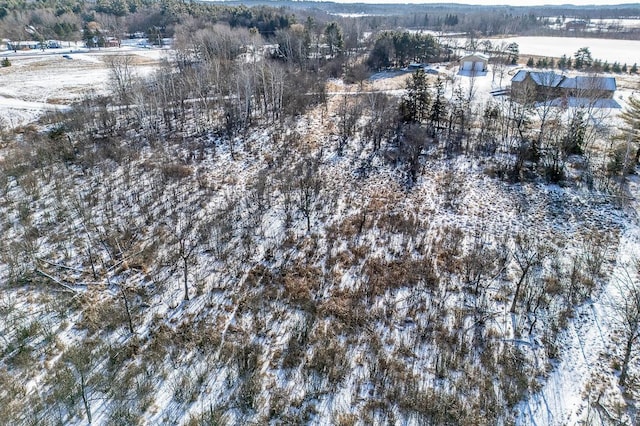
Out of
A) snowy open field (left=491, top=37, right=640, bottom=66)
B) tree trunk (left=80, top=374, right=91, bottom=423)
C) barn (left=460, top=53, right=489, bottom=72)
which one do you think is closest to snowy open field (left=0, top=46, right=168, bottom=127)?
tree trunk (left=80, top=374, right=91, bottom=423)

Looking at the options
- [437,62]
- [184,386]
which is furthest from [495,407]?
[437,62]

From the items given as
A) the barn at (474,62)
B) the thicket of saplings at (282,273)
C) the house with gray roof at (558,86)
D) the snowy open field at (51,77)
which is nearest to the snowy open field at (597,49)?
the barn at (474,62)

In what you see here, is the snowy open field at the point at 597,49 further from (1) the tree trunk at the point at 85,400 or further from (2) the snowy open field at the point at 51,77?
(1) the tree trunk at the point at 85,400

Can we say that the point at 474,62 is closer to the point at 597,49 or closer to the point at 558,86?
the point at 558,86

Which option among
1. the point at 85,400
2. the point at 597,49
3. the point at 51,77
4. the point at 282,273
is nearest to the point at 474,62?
the point at 597,49

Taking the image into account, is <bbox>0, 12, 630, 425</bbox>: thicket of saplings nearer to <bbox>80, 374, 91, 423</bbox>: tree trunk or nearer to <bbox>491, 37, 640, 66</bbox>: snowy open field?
<bbox>80, 374, 91, 423</bbox>: tree trunk

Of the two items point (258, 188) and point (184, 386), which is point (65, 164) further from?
→ point (184, 386)
